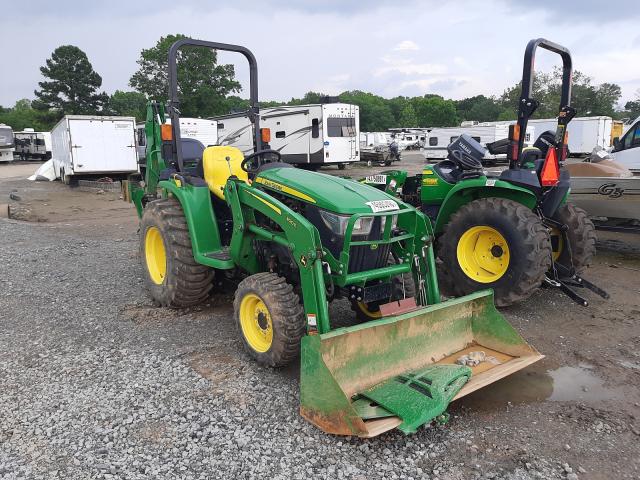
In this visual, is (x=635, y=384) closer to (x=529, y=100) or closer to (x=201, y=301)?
(x=529, y=100)

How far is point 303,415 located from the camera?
306cm

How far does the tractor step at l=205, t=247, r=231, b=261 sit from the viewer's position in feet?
14.3

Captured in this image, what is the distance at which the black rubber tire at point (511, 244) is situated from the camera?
471 centimetres

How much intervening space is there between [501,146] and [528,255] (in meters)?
1.34

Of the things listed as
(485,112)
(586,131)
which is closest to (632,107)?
(485,112)

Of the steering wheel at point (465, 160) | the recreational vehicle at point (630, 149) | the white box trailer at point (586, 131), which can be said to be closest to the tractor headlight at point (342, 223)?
the steering wheel at point (465, 160)

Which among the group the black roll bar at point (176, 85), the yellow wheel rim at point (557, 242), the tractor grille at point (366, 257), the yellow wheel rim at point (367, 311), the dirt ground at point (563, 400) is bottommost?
the dirt ground at point (563, 400)

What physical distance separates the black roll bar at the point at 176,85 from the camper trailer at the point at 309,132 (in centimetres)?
1452

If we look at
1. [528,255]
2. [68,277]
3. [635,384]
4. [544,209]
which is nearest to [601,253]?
[544,209]

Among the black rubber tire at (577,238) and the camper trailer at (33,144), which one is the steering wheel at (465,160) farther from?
the camper trailer at (33,144)

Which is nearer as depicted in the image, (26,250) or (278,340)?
(278,340)

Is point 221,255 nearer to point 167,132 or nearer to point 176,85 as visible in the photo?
point 167,132

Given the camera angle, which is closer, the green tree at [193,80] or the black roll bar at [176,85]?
the black roll bar at [176,85]

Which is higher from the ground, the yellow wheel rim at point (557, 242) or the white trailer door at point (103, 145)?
the white trailer door at point (103, 145)
